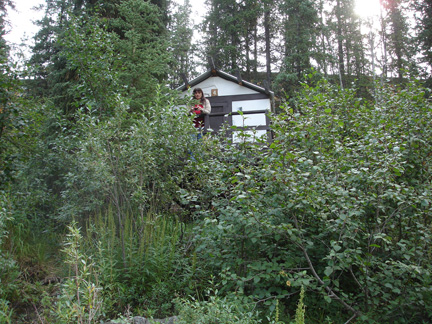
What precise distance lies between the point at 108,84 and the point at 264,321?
4.25 meters

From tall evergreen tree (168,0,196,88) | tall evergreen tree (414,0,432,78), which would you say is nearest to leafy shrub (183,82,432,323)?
tall evergreen tree (414,0,432,78)

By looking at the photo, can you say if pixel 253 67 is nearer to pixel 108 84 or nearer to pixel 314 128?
pixel 108 84

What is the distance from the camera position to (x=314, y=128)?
372 cm

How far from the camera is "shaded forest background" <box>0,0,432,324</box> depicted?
3.24 meters

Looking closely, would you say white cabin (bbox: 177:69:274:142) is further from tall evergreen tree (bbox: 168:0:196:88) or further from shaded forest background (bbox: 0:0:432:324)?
tall evergreen tree (bbox: 168:0:196:88)

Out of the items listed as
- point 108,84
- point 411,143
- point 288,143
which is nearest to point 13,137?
point 108,84

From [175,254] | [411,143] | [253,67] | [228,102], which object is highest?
[253,67]

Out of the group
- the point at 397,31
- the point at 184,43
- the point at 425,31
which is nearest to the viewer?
the point at 425,31

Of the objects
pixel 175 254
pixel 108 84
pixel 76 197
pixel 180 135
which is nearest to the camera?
pixel 175 254

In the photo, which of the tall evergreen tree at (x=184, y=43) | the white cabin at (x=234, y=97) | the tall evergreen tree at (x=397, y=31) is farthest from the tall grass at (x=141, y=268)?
the tall evergreen tree at (x=397, y=31)

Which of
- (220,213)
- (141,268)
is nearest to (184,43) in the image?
(220,213)

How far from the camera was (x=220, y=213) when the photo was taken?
13.0ft

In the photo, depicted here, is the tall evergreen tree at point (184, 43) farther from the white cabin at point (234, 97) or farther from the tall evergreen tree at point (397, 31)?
the tall evergreen tree at point (397, 31)

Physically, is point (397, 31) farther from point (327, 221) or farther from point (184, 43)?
point (327, 221)
